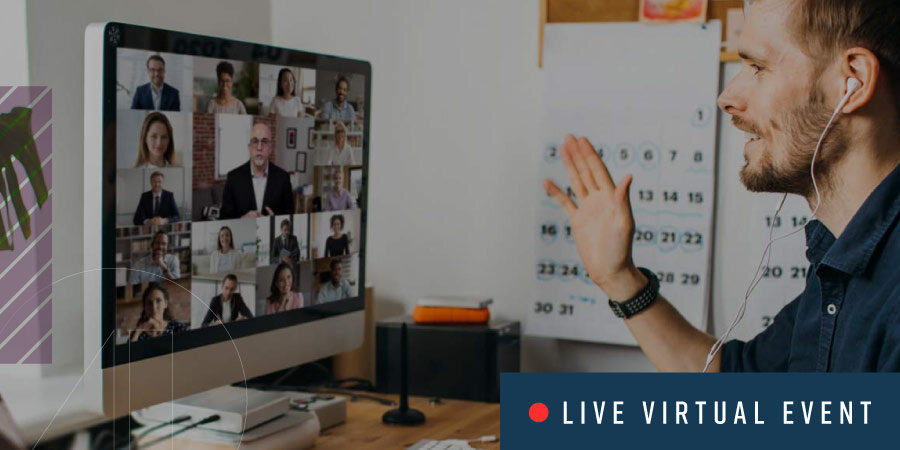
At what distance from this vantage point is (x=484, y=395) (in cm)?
190

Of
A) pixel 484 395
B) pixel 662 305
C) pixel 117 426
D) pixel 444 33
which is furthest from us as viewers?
pixel 444 33

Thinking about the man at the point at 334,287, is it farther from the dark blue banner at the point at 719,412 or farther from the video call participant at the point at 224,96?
the dark blue banner at the point at 719,412

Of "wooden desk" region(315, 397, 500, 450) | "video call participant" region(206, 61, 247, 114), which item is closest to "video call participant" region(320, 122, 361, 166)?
"video call participant" region(206, 61, 247, 114)

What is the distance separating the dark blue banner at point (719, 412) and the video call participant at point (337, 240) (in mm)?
727

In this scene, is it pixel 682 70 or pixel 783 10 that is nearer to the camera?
pixel 783 10

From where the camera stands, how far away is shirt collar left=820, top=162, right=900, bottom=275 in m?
1.12

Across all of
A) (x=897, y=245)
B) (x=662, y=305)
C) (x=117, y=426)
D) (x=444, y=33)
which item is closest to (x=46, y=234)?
(x=117, y=426)

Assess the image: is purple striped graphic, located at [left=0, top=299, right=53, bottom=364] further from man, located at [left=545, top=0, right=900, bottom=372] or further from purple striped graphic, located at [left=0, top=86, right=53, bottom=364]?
man, located at [left=545, top=0, right=900, bottom=372]

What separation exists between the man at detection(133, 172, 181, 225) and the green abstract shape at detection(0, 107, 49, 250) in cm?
18

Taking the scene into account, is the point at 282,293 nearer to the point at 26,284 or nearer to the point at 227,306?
the point at 227,306

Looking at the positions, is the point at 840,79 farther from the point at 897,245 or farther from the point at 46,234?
the point at 46,234

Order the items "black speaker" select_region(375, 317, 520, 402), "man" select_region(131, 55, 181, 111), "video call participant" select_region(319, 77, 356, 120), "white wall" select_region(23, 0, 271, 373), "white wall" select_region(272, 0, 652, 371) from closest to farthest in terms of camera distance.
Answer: "man" select_region(131, 55, 181, 111)
"video call participant" select_region(319, 77, 356, 120)
"white wall" select_region(23, 0, 271, 373)
"black speaker" select_region(375, 317, 520, 402)
"white wall" select_region(272, 0, 652, 371)

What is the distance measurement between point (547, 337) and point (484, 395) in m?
0.32

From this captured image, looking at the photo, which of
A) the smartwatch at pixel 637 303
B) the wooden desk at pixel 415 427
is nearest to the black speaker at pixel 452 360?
the wooden desk at pixel 415 427
